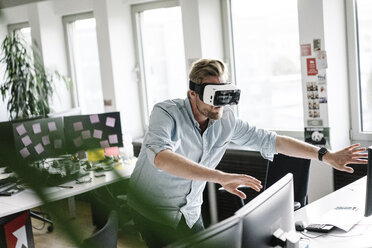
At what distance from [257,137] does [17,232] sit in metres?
1.87

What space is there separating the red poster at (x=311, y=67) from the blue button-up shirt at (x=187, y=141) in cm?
129

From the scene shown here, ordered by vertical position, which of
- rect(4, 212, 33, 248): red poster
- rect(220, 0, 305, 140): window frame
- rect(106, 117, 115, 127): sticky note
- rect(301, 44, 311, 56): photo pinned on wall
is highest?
rect(220, 0, 305, 140): window frame

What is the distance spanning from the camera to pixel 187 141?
90.7 inches

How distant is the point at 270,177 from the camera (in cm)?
324

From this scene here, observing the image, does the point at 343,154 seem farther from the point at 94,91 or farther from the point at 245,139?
the point at 94,91

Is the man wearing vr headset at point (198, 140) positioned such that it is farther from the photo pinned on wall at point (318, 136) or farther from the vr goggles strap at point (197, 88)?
the photo pinned on wall at point (318, 136)

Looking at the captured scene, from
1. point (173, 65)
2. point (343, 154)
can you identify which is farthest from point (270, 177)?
point (173, 65)

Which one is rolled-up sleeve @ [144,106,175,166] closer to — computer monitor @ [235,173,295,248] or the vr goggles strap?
the vr goggles strap

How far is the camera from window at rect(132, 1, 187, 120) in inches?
187

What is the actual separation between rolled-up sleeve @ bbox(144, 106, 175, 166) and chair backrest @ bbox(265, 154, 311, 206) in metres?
1.19

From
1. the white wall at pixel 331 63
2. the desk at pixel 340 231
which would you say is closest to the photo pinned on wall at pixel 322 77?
the white wall at pixel 331 63

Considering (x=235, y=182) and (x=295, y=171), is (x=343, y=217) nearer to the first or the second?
(x=295, y=171)

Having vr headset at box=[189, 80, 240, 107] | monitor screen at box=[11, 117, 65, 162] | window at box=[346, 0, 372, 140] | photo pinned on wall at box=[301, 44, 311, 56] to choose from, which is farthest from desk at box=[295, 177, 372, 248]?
monitor screen at box=[11, 117, 65, 162]

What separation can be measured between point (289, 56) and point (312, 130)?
2.38 feet
